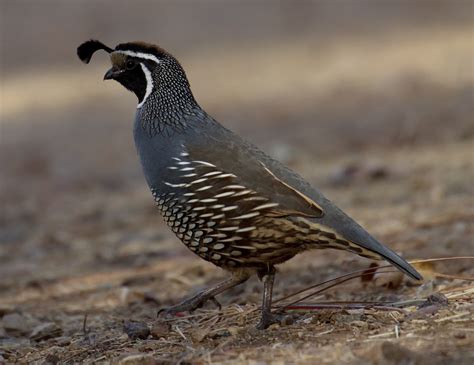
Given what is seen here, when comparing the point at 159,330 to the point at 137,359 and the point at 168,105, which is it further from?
the point at 168,105

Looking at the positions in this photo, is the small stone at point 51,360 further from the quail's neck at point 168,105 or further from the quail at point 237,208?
Answer: the quail's neck at point 168,105

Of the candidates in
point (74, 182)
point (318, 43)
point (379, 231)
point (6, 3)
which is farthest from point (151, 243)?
point (6, 3)

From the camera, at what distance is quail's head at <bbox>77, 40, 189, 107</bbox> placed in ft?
18.4

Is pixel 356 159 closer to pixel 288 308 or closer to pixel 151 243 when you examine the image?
pixel 151 243

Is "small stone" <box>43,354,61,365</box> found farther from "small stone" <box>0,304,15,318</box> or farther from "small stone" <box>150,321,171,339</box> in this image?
"small stone" <box>0,304,15,318</box>

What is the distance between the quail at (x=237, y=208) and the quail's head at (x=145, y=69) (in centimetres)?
35

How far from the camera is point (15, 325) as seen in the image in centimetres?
573

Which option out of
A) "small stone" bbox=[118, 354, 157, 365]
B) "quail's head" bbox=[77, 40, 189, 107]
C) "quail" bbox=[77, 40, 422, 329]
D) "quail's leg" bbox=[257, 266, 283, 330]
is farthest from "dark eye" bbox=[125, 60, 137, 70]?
"small stone" bbox=[118, 354, 157, 365]

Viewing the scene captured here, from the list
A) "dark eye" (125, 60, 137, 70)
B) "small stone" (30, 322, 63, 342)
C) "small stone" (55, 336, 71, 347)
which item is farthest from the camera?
"dark eye" (125, 60, 137, 70)

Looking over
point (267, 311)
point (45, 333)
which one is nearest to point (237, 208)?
point (267, 311)

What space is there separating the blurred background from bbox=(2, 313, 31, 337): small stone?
1.28 m

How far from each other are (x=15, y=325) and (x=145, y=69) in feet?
5.36

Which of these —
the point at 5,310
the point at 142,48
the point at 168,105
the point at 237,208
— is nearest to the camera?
the point at 237,208

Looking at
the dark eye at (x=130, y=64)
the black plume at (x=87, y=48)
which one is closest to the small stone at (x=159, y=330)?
the dark eye at (x=130, y=64)
